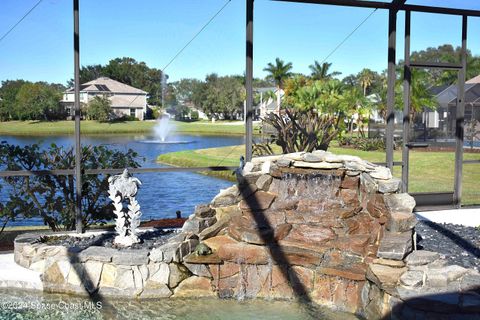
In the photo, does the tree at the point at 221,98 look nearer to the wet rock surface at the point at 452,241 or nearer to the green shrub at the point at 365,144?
the green shrub at the point at 365,144

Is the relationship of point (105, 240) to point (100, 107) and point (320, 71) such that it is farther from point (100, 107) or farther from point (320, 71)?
point (320, 71)

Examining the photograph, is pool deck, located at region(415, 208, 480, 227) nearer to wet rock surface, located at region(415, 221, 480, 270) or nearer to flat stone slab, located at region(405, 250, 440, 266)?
wet rock surface, located at region(415, 221, 480, 270)

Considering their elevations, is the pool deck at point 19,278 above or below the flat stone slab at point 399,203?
below

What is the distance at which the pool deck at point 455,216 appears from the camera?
281 inches

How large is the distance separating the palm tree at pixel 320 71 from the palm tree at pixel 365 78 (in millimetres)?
9291

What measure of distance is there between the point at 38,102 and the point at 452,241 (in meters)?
10.4

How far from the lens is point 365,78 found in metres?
43.8

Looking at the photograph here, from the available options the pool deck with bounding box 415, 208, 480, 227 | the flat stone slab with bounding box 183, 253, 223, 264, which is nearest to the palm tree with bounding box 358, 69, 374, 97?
the pool deck with bounding box 415, 208, 480, 227

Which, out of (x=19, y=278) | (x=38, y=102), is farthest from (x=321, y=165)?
(x=38, y=102)

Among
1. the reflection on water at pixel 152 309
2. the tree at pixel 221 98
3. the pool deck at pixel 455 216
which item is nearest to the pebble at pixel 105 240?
the reflection on water at pixel 152 309

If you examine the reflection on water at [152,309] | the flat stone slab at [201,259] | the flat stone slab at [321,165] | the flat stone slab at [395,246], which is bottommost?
the reflection on water at [152,309]

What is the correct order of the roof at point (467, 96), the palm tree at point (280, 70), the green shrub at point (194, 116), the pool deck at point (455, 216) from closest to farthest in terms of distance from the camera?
1. the pool deck at point (455, 216)
2. the roof at point (467, 96)
3. the green shrub at point (194, 116)
4. the palm tree at point (280, 70)

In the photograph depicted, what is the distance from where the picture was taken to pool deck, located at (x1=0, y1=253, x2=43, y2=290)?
5023mm

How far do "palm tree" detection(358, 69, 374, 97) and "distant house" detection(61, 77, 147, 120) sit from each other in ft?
112
